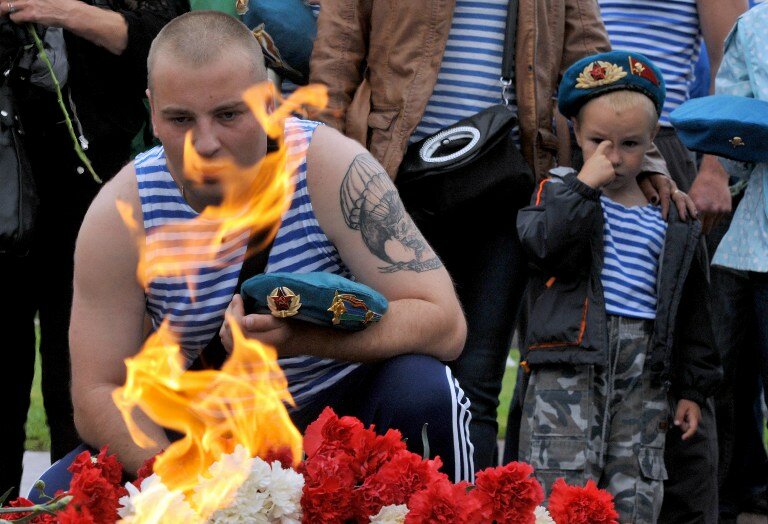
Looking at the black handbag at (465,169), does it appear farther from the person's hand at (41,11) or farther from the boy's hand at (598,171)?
the person's hand at (41,11)

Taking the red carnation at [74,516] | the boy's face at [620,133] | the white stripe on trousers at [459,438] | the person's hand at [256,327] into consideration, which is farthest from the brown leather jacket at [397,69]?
the red carnation at [74,516]

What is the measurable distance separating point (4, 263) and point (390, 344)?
1.50m

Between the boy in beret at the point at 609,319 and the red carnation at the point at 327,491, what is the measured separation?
1664mm

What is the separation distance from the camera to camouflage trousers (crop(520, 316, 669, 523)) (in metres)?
3.98

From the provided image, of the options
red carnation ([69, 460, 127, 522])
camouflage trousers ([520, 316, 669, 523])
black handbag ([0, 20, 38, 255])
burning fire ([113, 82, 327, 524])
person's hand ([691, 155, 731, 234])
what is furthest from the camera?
person's hand ([691, 155, 731, 234])

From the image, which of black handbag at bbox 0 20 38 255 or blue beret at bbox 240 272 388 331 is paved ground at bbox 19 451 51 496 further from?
blue beret at bbox 240 272 388 331

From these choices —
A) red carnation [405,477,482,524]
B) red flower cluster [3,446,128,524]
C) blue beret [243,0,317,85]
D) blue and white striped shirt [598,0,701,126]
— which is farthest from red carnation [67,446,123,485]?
blue and white striped shirt [598,0,701,126]

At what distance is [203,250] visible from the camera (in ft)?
10.7

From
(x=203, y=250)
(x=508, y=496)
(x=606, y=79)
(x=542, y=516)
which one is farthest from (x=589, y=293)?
(x=508, y=496)

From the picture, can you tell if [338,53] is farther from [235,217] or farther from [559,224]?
[235,217]

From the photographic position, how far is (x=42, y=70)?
391 centimetres

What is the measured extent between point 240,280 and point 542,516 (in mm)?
1088

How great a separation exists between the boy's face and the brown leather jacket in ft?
0.35

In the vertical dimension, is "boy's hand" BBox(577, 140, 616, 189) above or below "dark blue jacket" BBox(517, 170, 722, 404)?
above
